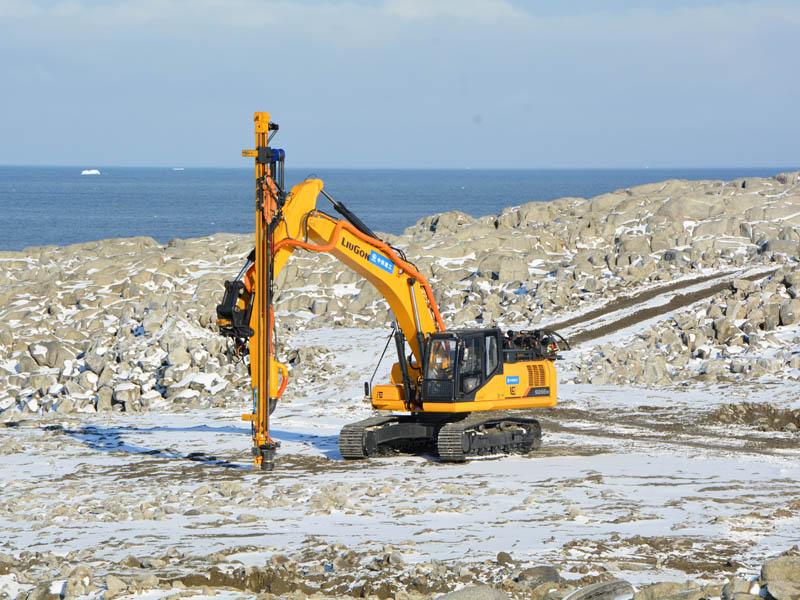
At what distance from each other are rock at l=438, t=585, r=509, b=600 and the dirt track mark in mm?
19048

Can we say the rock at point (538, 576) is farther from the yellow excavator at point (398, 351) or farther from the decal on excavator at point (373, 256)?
the decal on excavator at point (373, 256)

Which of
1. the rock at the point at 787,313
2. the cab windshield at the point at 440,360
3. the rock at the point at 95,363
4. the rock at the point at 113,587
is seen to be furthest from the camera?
the rock at the point at 787,313

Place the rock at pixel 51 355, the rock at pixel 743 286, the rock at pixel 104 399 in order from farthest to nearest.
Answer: the rock at pixel 743 286, the rock at pixel 51 355, the rock at pixel 104 399

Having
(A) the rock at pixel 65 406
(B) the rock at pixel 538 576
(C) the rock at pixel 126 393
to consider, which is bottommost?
(A) the rock at pixel 65 406

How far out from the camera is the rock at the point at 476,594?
8883 millimetres

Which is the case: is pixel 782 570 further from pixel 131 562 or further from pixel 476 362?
pixel 476 362

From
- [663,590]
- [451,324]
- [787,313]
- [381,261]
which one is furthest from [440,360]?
[451,324]

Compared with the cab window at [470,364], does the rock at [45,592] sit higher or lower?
lower

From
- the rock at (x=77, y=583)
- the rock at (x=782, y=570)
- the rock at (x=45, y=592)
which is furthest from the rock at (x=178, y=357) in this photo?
the rock at (x=782, y=570)

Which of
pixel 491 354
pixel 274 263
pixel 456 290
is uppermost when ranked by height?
pixel 274 263

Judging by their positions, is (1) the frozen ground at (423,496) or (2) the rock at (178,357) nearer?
(1) the frozen ground at (423,496)

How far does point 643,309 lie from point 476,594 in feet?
73.6

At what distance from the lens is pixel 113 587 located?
977 centimetres

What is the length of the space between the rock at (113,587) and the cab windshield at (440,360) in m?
7.77
